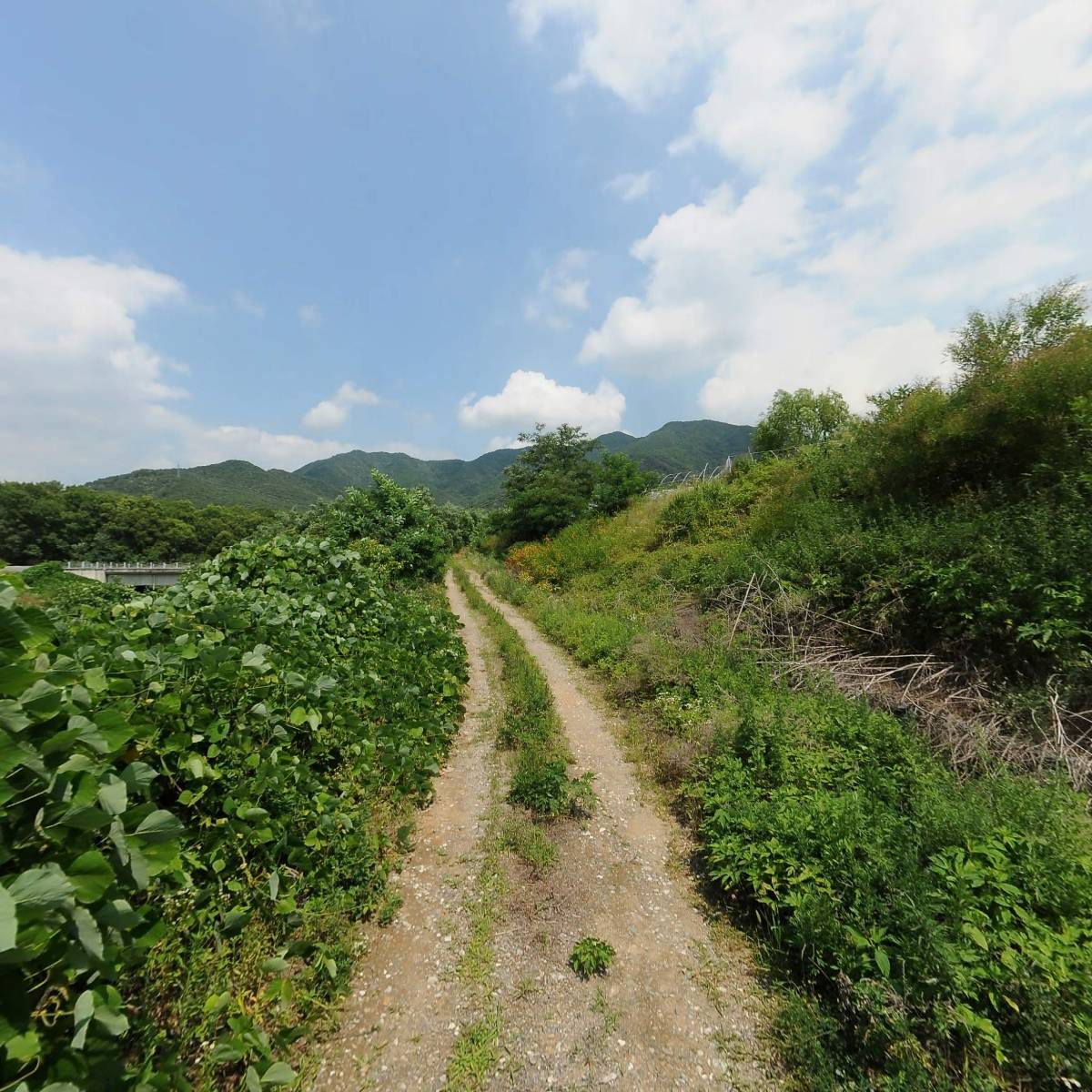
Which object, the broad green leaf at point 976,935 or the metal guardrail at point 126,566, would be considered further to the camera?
the metal guardrail at point 126,566

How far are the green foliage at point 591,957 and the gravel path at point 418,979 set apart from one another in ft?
2.45

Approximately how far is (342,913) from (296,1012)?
1.88 ft

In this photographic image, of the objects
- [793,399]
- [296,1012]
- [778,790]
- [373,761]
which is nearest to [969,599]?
[778,790]

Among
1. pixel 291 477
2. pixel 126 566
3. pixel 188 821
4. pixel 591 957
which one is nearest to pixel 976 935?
pixel 591 957

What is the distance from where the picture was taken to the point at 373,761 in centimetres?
452

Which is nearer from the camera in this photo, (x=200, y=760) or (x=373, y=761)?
(x=200, y=760)

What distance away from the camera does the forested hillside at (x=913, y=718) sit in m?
2.43

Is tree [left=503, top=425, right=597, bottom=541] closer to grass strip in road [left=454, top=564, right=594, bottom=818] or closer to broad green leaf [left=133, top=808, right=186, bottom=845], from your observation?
grass strip in road [left=454, top=564, right=594, bottom=818]

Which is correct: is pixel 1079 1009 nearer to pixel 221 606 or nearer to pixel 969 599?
pixel 969 599

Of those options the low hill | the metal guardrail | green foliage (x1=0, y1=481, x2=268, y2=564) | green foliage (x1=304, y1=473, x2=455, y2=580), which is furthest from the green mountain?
green foliage (x1=304, y1=473, x2=455, y2=580)

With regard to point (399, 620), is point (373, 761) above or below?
below

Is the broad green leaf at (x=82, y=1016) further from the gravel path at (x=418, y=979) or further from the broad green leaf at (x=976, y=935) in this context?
the broad green leaf at (x=976, y=935)

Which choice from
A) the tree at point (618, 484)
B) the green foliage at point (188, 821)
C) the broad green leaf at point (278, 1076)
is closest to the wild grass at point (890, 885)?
the broad green leaf at point (278, 1076)

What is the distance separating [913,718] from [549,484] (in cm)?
1972
